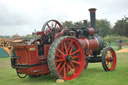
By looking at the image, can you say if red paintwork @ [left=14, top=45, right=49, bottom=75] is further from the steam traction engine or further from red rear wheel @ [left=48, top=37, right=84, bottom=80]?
red rear wheel @ [left=48, top=37, right=84, bottom=80]

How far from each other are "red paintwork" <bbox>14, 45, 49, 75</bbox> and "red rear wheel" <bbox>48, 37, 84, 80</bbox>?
0.40 m

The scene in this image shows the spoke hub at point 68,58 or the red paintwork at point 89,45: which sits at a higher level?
the red paintwork at point 89,45

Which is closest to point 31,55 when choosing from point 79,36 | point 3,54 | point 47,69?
point 47,69

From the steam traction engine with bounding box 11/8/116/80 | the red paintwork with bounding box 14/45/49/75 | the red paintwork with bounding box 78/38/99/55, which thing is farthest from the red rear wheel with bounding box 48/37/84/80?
the red paintwork with bounding box 78/38/99/55

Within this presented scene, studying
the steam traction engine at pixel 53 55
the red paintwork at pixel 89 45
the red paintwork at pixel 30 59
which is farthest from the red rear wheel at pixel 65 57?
the red paintwork at pixel 89 45

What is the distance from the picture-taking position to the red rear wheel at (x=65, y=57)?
18.1ft

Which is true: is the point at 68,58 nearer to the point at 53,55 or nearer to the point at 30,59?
the point at 53,55

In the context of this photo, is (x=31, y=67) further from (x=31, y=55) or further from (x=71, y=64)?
(x=71, y=64)

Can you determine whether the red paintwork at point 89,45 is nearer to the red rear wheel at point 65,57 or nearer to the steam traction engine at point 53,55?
the steam traction engine at point 53,55

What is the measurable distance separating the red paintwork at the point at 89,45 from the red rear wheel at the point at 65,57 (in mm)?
853

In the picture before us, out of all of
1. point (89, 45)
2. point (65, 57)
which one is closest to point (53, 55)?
point (65, 57)

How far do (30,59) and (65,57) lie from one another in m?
1.10

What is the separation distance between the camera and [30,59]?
5551mm

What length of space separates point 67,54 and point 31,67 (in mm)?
1219
